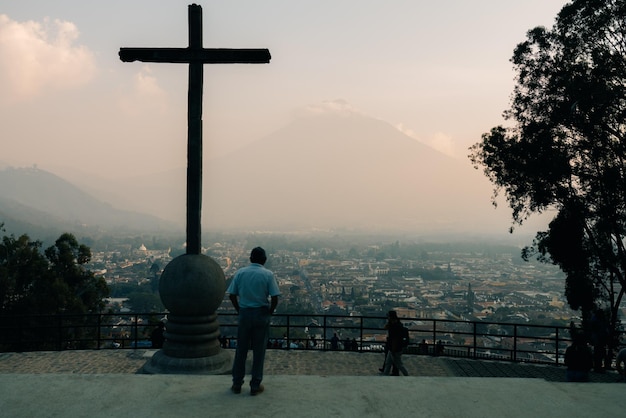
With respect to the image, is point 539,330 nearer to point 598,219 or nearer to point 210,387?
point 598,219

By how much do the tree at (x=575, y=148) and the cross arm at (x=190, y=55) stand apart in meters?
9.97

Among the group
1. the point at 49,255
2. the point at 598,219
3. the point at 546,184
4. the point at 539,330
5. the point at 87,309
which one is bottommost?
the point at 539,330

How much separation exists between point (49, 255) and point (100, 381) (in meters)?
21.5

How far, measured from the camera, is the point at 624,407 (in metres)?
4.48

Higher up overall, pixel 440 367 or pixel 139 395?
pixel 139 395

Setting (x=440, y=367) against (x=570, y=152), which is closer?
(x=440, y=367)

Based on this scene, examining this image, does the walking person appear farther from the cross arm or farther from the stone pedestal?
the cross arm

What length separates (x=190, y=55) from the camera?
729cm

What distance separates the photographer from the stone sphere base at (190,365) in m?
6.70

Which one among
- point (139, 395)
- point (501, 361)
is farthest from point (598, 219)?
A: point (139, 395)

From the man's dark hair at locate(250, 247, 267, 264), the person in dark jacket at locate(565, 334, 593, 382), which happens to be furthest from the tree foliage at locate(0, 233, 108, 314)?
the person in dark jacket at locate(565, 334, 593, 382)

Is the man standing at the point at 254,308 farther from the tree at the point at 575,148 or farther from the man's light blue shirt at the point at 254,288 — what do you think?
the tree at the point at 575,148

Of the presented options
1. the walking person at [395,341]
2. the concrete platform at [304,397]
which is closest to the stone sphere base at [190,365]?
the concrete platform at [304,397]

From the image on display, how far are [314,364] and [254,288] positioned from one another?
5765 mm
